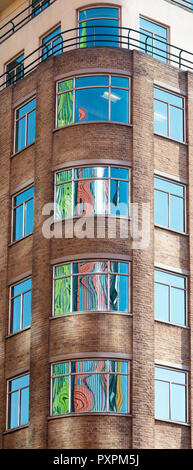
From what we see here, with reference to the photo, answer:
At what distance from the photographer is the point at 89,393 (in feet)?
120

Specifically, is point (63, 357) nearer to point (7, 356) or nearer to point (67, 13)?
point (7, 356)

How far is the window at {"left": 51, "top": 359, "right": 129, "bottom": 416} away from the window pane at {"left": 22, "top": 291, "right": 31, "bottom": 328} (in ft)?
10.1

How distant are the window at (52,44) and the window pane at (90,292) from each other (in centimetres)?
955

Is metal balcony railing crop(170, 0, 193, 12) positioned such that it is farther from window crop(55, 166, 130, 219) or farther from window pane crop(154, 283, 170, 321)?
window pane crop(154, 283, 170, 321)

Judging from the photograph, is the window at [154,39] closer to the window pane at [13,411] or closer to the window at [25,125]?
the window at [25,125]

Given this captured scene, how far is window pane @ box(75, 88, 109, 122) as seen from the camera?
39.7 m

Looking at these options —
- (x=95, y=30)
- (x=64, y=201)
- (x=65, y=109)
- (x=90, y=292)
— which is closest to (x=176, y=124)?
(x=65, y=109)

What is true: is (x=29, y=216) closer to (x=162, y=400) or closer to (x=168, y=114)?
(x=168, y=114)

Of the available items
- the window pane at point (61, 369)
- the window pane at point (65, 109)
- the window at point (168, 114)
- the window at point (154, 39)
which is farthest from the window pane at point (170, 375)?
the window at point (154, 39)

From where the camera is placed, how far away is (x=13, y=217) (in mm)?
42062

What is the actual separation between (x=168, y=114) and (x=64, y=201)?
5.33m

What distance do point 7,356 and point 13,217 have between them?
17.3 feet

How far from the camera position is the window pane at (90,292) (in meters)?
37.4
